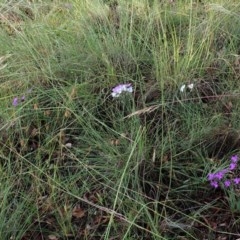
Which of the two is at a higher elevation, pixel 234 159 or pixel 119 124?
pixel 119 124

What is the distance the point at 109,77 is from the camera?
→ 7.89ft

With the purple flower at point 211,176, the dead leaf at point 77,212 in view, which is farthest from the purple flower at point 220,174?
the dead leaf at point 77,212

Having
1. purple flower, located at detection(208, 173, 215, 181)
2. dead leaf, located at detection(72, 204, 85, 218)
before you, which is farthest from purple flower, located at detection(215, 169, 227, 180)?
dead leaf, located at detection(72, 204, 85, 218)

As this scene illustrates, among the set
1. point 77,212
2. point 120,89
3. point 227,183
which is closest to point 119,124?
point 120,89

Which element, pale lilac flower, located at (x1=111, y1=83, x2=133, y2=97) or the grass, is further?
pale lilac flower, located at (x1=111, y1=83, x2=133, y2=97)

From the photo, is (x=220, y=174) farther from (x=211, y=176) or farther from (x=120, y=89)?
(x=120, y=89)

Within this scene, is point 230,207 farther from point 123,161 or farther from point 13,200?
point 13,200

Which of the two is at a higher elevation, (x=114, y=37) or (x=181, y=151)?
(x=114, y=37)

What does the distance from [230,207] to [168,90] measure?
0.70 metres

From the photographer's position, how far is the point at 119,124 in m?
2.15

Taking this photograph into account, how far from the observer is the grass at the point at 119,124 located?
183 cm

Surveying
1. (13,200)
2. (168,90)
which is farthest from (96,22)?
(13,200)

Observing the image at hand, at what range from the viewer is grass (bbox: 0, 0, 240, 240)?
5.99 ft

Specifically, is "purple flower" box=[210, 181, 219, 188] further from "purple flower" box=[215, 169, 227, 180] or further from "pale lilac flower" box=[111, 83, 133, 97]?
"pale lilac flower" box=[111, 83, 133, 97]
